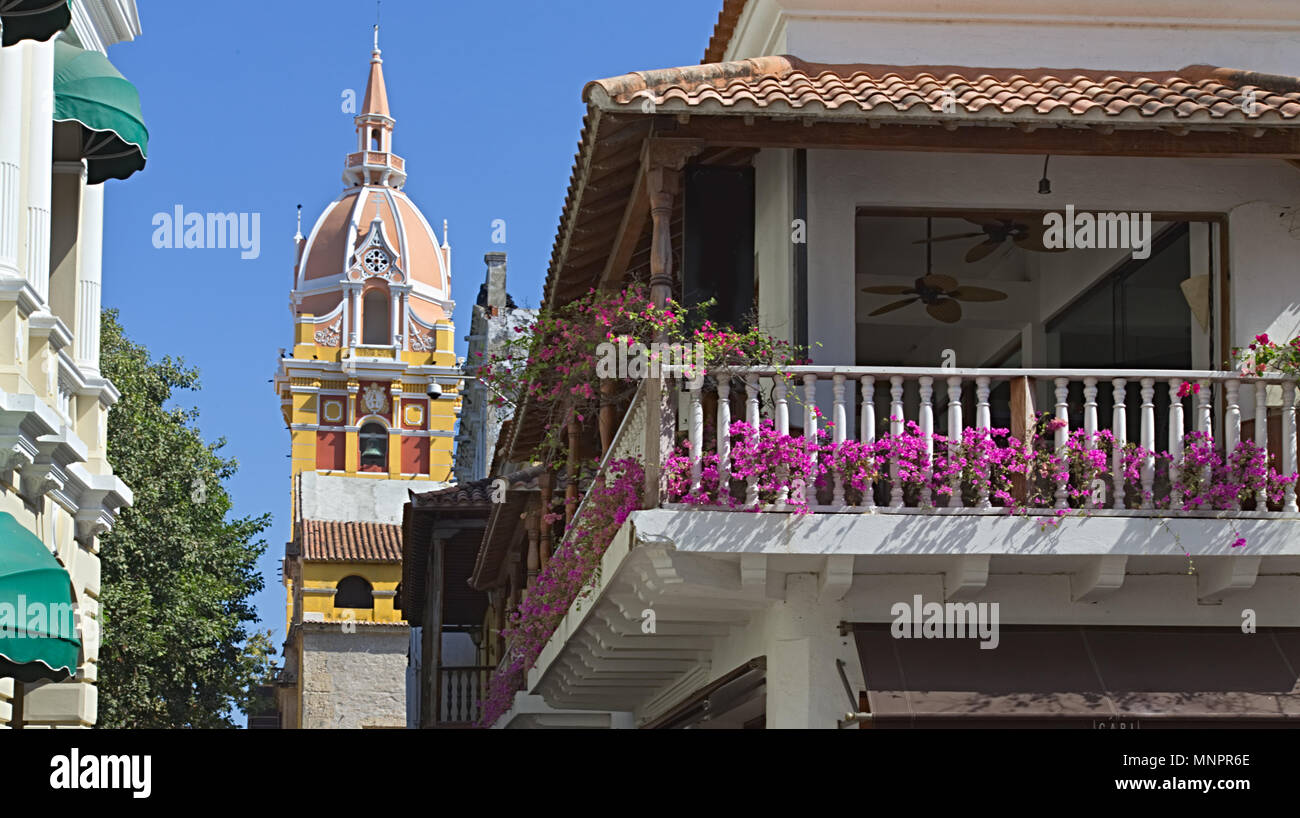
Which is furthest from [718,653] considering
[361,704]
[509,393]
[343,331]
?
[343,331]

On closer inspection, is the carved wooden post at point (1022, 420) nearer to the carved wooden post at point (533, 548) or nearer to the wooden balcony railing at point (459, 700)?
the carved wooden post at point (533, 548)

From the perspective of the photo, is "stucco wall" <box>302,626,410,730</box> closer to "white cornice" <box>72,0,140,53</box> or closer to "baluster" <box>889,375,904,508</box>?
"white cornice" <box>72,0,140,53</box>

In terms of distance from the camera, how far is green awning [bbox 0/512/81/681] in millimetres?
11961

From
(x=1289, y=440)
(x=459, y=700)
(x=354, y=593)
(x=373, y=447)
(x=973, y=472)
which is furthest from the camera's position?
(x=373, y=447)

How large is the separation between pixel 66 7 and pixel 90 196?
4485mm

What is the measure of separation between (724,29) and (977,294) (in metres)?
3.24

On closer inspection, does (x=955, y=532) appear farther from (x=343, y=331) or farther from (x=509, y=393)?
(x=343, y=331)

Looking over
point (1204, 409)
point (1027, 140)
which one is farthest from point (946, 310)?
point (1204, 409)

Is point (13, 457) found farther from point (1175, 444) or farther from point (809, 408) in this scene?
point (1175, 444)

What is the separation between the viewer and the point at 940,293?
56.0 ft

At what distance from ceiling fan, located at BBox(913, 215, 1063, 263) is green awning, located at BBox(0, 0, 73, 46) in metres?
6.83

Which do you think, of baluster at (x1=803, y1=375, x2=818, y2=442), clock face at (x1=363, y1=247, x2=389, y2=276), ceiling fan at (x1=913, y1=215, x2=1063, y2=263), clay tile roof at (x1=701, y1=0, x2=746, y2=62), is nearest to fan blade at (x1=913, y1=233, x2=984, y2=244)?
ceiling fan at (x1=913, y1=215, x2=1063, y2=263)

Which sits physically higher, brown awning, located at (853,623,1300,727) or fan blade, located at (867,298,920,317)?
fan blade, located at (867,298,920,317)

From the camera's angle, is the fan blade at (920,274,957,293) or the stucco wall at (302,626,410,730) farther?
the stucco wall at (302,626,410,730)
